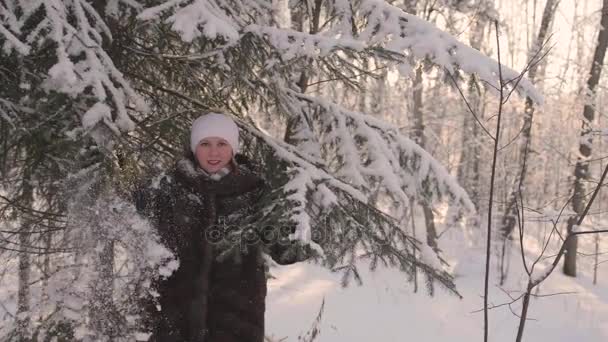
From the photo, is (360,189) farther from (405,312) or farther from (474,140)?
(474,140)

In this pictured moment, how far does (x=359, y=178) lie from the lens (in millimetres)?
3496

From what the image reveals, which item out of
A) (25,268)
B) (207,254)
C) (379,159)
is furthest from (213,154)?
(25,268)

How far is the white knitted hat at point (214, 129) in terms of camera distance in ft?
9.17

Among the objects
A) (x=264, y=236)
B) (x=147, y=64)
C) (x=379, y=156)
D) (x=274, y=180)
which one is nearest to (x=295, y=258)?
(x=264, y=236)

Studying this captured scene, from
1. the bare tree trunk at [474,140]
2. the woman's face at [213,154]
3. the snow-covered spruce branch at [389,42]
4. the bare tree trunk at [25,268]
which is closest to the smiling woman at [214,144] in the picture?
the woman's face at [213,154]

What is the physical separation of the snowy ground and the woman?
4.87m

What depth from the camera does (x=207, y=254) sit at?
2.62 m

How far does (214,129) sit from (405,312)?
25.3ft

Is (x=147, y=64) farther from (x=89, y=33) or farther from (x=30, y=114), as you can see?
(x=30, y=114)

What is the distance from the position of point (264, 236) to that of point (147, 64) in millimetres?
2535

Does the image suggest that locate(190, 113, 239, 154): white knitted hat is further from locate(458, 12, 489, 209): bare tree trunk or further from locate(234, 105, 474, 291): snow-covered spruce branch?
locate(458, 12, 489, 209): bare tree trunk

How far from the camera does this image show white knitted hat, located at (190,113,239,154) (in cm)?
279

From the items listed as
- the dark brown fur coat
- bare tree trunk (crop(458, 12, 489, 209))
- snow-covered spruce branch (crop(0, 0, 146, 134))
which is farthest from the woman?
bare tree trunk (crop(458, 12, 489, 209))

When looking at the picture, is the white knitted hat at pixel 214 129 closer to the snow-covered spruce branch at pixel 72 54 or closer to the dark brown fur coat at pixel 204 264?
the dark brown fur coat at pixel 204 264
